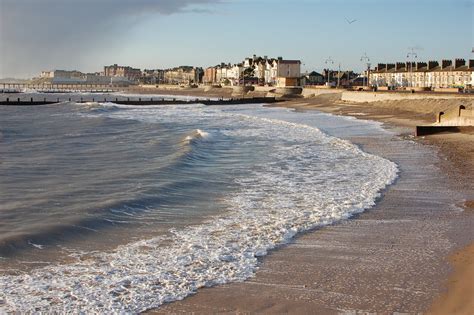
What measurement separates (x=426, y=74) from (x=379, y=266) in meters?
104

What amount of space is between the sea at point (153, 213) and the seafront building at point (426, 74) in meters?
67.6

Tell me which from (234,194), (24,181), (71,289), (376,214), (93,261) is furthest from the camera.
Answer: (24,181)

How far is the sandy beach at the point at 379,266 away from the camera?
24.8 feet

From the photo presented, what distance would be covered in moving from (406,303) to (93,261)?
4.64 metres

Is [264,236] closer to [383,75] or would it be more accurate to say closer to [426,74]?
[426,74]

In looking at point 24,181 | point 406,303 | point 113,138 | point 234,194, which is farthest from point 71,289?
point 113,138

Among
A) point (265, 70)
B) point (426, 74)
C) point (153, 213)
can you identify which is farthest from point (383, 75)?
point (153, 213)

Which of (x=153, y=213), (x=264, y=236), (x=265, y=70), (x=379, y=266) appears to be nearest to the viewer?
(x=379, y=266)

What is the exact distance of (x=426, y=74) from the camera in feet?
352

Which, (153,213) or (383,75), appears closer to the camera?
(153,213)

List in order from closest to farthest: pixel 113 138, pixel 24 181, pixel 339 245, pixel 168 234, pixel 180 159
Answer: pixel 339 245 → pixel 168 234 → pixel 24 181 → pixel 180 159 → pixel 113 138

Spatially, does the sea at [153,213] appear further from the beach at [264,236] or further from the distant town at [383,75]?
the distant town at [383,75]

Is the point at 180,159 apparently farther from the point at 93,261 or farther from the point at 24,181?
the point at 93,261

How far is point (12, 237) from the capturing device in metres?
10.7
